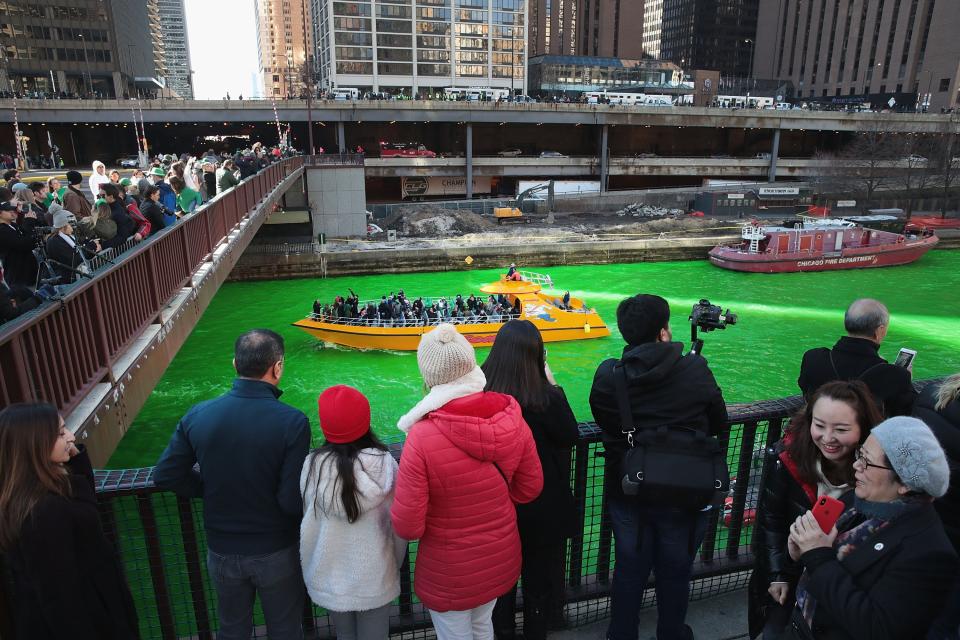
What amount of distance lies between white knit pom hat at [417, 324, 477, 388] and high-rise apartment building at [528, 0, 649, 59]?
129435 millimetres

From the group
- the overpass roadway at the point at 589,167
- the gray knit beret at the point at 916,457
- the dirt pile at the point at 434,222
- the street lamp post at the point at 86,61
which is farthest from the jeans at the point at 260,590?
the street lamp post at the point at 86,61

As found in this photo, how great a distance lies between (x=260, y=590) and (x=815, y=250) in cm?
3664

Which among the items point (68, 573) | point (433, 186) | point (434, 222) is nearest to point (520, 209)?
point (434, 222)

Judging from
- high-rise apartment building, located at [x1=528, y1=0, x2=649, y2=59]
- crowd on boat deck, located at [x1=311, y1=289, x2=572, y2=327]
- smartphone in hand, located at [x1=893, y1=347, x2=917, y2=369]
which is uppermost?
high-rise apartment building, located at [x1=528, y1=0, x2=649, y2=59]

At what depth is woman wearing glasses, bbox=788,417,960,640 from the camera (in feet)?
6.57

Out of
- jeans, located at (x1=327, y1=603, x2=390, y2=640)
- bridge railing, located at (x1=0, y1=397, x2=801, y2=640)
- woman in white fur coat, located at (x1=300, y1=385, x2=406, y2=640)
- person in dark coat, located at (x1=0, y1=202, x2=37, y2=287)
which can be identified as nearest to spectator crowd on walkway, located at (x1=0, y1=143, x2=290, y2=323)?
person in dark coat, located at (x1=0, y1=202, x2=37, y2=287)

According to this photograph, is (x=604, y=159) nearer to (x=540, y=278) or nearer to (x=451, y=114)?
(x=451, y=114)

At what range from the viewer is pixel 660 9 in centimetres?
14200

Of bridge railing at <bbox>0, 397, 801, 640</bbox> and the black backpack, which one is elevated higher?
the black backpack

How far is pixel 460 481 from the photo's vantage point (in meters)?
2.64

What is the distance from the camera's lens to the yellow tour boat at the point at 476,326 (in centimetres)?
2039

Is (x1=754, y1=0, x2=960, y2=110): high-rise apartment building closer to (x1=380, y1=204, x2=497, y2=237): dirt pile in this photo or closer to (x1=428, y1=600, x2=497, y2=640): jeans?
(x1=380, y1=204, x2=497, y2=237): dirt pile

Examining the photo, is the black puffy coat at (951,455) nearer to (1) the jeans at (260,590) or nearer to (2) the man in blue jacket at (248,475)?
(2) the man in blue jacket at (248,475)

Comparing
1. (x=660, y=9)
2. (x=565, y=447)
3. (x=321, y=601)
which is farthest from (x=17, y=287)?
(x=660, y=9)
